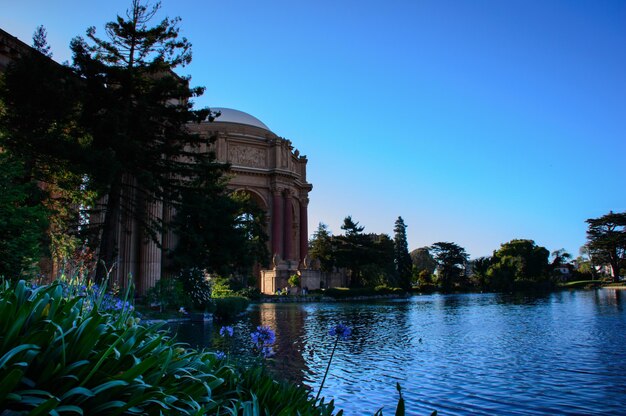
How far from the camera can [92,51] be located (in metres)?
15.7

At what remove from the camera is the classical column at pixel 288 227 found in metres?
51.2

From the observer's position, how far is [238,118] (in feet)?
179

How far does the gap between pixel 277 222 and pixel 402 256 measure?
30374 millimetres

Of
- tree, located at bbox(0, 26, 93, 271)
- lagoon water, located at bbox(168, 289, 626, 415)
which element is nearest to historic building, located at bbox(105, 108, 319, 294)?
tree, located at bbox(0, 26, 93, 271)

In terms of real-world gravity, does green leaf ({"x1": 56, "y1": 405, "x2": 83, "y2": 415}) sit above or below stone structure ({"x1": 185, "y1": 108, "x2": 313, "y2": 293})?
below

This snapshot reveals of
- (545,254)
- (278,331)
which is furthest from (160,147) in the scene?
(545,254)

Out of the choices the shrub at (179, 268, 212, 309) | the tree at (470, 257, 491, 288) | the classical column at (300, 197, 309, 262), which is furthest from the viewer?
the tree at (470, 257, 491, 288)

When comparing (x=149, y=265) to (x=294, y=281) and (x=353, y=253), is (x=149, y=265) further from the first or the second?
(x=353, y=253)

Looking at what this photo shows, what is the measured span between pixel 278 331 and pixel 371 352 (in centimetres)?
476

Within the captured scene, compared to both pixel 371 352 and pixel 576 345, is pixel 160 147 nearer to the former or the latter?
pixel 371 352

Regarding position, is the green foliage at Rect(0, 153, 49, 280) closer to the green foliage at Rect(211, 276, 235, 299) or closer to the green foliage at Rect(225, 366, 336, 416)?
the green foliage at Rect(225, 366, 336, 416)

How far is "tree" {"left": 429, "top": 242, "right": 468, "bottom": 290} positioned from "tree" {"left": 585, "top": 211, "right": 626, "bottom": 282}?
19521mm

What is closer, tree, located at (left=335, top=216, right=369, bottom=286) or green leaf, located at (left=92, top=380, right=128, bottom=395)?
green leaf, located at (left=92, top=380, right=128, bottom=395)

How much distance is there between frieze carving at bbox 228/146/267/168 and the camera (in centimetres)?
5062
